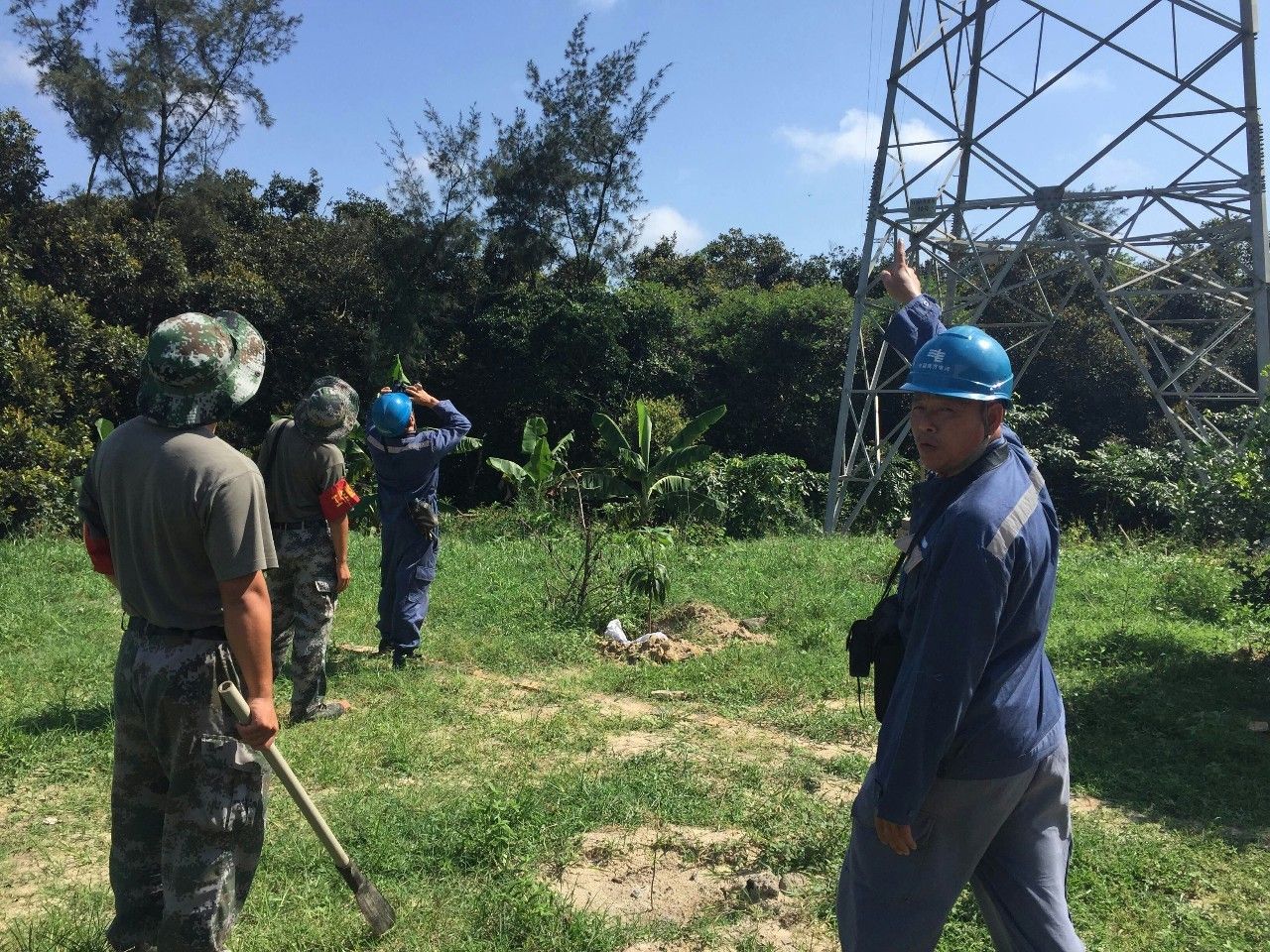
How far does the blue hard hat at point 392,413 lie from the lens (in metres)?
6.29

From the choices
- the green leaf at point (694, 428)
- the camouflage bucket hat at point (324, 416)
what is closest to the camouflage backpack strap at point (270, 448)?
the camouflage bucket hat at point (324, 416)

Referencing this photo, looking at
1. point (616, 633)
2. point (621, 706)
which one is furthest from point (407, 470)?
point (616, 633)

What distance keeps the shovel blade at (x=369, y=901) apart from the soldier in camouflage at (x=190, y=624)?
0.42 m

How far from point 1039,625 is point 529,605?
20.7ft

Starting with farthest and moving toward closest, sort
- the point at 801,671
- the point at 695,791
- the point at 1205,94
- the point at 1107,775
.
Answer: the point at 1205,94, the point at 801,671, the point at 1107,775, the point at 695,791

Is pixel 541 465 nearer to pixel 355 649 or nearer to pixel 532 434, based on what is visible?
pixel 532 434

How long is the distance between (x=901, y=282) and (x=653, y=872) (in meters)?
2.38

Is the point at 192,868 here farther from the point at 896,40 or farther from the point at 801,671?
the point at 896,40

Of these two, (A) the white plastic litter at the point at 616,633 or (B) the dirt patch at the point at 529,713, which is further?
(A) the white plastic litter at the point at 616,633

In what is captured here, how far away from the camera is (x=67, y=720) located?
5320mm

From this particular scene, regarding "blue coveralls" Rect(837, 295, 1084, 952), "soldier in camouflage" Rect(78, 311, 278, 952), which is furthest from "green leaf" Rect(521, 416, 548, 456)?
"blue coveralls" Rect(837, 295, 1084, 952)

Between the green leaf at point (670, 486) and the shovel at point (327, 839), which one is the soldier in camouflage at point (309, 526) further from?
the green leaf at point (670, 486)

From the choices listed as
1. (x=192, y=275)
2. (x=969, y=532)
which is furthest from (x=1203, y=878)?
(x=192, y=275)

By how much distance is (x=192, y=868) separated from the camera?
271cm
